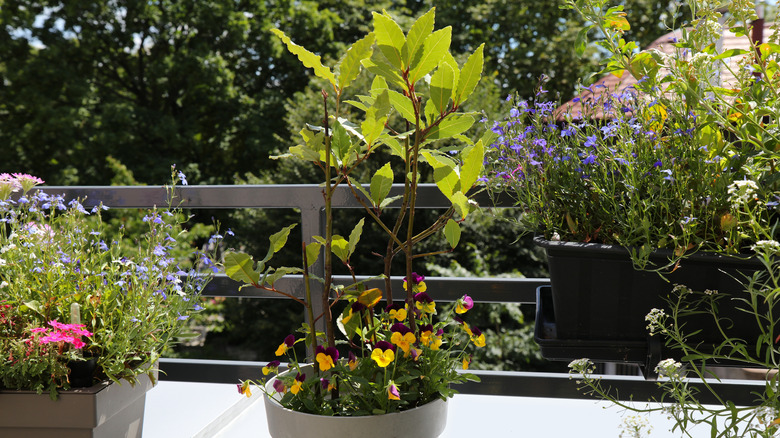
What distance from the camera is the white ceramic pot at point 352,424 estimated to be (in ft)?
2.72

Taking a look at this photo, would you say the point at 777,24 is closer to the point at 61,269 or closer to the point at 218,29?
the point at 61,269

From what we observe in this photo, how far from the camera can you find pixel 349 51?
826mm

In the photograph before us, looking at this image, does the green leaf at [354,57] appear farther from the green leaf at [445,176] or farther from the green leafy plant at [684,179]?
the green leafy plant at [684,179]

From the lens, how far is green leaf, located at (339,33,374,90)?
0.82m

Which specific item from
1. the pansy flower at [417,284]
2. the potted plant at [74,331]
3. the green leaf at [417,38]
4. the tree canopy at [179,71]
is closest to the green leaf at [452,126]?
the green leaf at [417,38]

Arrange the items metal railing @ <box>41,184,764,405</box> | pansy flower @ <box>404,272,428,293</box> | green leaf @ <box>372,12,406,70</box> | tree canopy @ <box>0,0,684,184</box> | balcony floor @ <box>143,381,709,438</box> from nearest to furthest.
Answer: green leaf @ <box>372,12,406,70</box>, pansy flower @ <box>404,272,428,293</box>, balcony floor @ <box>143,381,709,438</box>, metal railing @ <box>41,184,764,405</box>, tree canopy @ <box>0,0,684,184</box>

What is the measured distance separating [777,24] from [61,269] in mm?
1188

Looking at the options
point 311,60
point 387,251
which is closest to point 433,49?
point 311,60

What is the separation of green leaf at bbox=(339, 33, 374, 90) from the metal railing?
70 cm

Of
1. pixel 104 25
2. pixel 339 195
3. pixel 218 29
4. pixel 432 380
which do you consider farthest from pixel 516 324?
pixel 104 25

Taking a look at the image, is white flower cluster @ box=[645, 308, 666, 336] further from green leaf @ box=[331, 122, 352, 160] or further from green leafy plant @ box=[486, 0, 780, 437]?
green leaf @ box=[331, 122, 352, 160]

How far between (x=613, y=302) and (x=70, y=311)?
0.89 meters

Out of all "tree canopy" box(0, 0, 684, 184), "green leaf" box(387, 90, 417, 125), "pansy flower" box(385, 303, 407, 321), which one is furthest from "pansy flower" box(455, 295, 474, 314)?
"tree canopy" box(0, 0, 684, 184)

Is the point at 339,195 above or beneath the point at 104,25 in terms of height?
beneath
